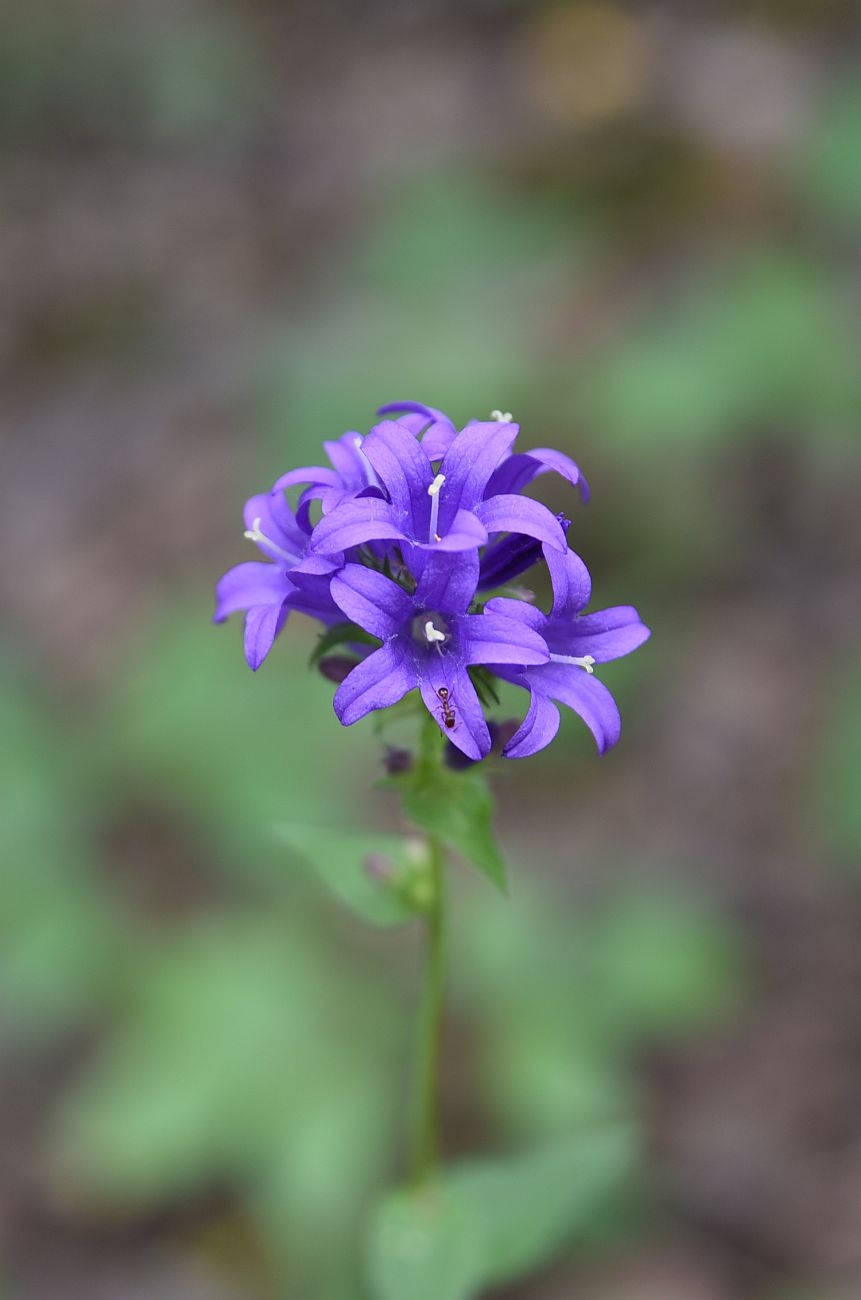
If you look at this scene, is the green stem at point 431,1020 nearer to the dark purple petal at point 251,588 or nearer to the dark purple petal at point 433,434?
the dark purple petal at point 251,588

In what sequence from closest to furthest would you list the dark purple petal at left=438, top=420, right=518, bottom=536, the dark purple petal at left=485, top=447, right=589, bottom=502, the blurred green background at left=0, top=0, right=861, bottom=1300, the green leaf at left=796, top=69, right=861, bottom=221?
the dark purple petal at left=438, top=420, right=518, bottom=536
the dark purple petal at left=485, top=447, right=589, bottom=502
the blurred green background at left=0, top=0, right=861, bottom=1300
the green leaf at left=796, top=69, right=861, bottom=221

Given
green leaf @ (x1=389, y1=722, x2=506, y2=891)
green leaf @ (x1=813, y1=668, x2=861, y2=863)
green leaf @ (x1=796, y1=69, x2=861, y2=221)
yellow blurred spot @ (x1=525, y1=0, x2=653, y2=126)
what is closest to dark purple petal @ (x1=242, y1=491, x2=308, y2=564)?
green leaf @ (x1=389, y1=722, x2=506, y2=891)

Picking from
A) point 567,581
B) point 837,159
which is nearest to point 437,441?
point 567,581

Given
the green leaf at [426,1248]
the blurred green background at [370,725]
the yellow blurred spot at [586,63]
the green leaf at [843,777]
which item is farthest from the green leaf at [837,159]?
the green leaf at [426,1248]

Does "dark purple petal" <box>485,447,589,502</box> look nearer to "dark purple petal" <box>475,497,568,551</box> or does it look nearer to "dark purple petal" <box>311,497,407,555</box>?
"dark purple petal" <box>475,497,568,551</box>

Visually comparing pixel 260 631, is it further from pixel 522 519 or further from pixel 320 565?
pixel 522 519

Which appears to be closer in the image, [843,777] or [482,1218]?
[482,1218]
